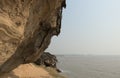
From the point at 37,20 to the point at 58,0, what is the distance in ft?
6.00

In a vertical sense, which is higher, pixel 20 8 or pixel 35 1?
pixel 35 1

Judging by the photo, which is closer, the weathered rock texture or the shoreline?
the weathered rock texture

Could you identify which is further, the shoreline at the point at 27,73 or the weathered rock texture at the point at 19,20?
the shoreline at the point at 27,73

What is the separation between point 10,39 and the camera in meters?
9.26

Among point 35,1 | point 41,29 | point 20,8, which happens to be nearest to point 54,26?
point 41,29

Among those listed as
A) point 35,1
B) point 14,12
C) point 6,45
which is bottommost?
point 6,45

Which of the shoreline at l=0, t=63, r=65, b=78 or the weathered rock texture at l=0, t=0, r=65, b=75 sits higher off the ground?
the weathered rock texture at l=0, t=0, r=65, b=75

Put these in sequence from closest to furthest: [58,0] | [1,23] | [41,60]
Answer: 1. [1,23]
2. [58,0]
3. [41,60]

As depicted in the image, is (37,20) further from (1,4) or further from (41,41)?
(1,4)

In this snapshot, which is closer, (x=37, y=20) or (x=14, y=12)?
(x=14, y=12)

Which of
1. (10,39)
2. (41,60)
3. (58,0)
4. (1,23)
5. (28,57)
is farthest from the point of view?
(41,60)

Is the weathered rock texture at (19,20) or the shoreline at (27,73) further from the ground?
the weathered rock texture at (19,20)

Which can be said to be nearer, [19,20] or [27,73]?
[19,20]

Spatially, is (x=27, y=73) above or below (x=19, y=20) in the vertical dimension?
below
